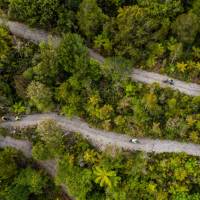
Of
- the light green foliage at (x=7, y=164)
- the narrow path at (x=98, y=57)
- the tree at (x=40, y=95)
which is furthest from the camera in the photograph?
the narrow path at (x=98, y=57)

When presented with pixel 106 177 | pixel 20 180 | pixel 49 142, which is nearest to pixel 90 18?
pixel 49 142

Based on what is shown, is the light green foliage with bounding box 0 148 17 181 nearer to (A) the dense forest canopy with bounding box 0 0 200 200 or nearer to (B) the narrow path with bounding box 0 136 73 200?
(A) the dense forest canopy with bounding box 0 0 200 200

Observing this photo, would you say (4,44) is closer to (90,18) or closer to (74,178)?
(90,18)

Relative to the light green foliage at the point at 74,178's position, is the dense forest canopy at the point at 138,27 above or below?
above

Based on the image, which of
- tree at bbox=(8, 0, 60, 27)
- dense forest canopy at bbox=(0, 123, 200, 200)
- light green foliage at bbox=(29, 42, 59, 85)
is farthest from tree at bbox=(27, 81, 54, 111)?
tree at bbox=(8, 0, 60, 27)

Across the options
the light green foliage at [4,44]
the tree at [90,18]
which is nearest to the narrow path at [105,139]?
the light green foliage at [4,44]

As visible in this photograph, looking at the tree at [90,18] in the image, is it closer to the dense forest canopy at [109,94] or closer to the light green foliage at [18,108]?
the dense forest canopy at [109,94]
